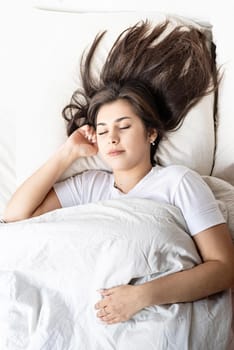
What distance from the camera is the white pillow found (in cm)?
145

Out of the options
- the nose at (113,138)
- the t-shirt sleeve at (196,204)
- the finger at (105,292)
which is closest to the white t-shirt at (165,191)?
the t-shirt sleeve at (196,204)

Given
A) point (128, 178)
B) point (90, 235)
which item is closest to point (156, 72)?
point (128, 178)

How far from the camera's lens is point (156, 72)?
1.46 meters

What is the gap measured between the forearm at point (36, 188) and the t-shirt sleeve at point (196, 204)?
32 cm

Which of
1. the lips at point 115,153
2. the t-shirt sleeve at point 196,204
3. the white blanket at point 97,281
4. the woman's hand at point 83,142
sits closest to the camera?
the white blanket at point 97,281

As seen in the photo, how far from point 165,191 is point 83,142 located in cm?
28

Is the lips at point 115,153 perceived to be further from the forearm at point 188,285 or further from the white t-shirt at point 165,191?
the forearm at point 188,285

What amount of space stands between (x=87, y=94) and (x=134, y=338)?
2.17 ft

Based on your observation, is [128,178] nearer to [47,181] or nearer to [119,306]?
[47,181]

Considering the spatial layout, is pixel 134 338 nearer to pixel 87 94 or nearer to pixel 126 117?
pixel 126 117

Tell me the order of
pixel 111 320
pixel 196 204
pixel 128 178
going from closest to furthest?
pixel 111 320 < pixel 196 204 < pixel 128 178

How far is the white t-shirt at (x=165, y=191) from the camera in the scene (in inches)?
48.3

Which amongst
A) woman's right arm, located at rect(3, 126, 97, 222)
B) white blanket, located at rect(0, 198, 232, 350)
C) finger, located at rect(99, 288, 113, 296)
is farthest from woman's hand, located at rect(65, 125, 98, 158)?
finger, located at rect(99, 288, 113, 296)

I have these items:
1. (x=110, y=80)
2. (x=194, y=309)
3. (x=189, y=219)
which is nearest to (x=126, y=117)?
(x=110, y=80)
